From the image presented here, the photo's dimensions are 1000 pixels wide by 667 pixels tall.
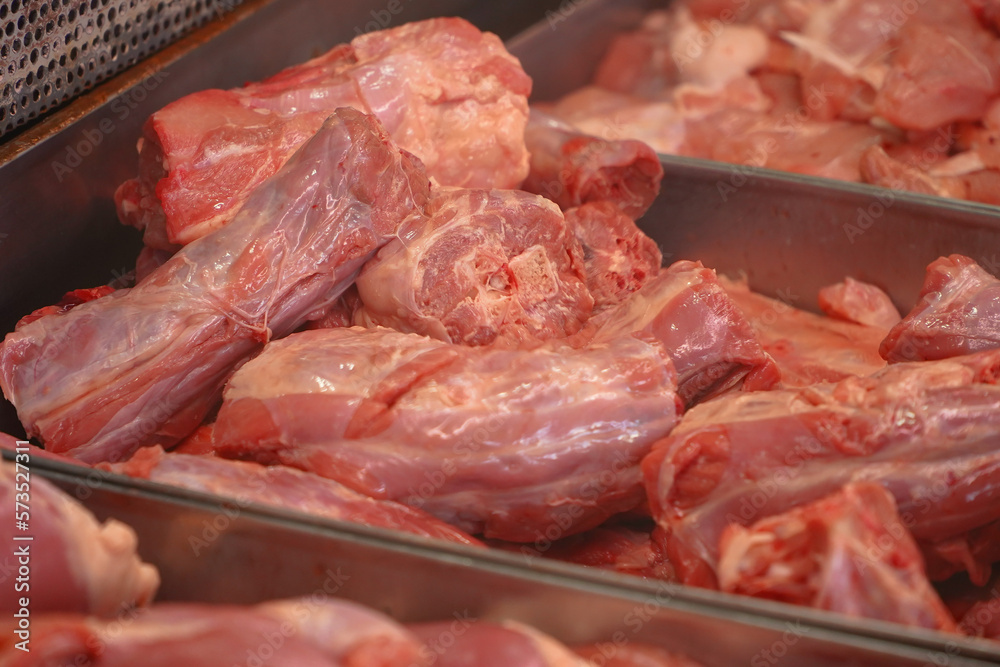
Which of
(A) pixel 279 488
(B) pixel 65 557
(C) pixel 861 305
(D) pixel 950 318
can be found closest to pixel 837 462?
(D) pixel 950 318

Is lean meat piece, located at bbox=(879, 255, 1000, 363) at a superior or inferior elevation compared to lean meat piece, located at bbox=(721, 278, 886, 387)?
superior

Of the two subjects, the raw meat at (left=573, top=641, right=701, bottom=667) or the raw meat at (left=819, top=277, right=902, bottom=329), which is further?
the raw meat at (left=819, top=277, right=902, bottom=329)

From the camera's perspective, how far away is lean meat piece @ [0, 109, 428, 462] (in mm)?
2049

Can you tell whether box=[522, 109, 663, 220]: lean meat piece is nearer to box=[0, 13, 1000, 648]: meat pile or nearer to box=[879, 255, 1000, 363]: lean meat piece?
box=[0, 13, 1000, 648]: meat pile

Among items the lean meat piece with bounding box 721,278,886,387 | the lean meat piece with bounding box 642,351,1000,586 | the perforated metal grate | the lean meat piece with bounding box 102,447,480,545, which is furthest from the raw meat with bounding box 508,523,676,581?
the perforated metal grate

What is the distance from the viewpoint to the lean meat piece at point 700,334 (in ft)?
7.01

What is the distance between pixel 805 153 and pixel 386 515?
2.61m

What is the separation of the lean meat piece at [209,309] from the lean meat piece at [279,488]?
0.92ft

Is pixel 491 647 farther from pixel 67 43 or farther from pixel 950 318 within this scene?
pixel 67 43

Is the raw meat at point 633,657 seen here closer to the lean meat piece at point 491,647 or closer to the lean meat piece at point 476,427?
the lean meat piece at point 491,647

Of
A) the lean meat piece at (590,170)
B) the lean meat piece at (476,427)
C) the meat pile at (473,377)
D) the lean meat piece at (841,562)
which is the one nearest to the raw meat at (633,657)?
the meat pile at (473,377)

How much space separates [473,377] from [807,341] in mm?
1379

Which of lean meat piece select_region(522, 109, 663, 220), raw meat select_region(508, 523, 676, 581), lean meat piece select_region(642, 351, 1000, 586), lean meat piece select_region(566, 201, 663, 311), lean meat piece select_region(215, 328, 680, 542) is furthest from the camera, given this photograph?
lean meat piece select_region(522, 109, 663, 220)

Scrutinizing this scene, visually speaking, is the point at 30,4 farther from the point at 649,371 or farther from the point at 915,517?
the point at 915,517
